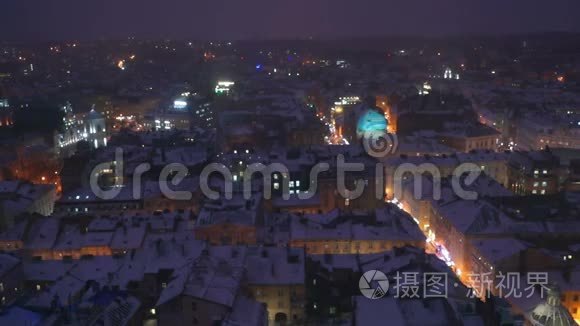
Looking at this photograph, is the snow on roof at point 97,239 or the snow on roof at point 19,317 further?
the snow on roof at point 97,239

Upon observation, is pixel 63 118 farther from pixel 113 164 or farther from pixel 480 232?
pixel 480 232

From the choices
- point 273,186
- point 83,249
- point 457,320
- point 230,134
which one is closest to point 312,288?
point 457,320

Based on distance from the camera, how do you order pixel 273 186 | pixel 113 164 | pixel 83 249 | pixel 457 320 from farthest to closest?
pixel 113 164, pixel 273 186, pixel 83 249, pixel 457 320

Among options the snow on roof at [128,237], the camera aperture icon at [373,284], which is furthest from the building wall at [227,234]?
the camera aperture icon at [373,284]

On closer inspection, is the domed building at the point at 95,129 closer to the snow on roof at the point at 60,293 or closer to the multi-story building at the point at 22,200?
the multi-story building at the point at 22,200

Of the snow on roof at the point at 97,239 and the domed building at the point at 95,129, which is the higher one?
the domed building at the point at 95,129

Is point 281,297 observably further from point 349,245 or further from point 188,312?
point 349,245

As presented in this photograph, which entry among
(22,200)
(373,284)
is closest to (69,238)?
(22,200)

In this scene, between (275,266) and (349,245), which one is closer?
(275,266)

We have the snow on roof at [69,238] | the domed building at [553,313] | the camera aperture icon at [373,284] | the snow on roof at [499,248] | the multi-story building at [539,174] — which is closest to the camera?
the domed building at [553,313]
